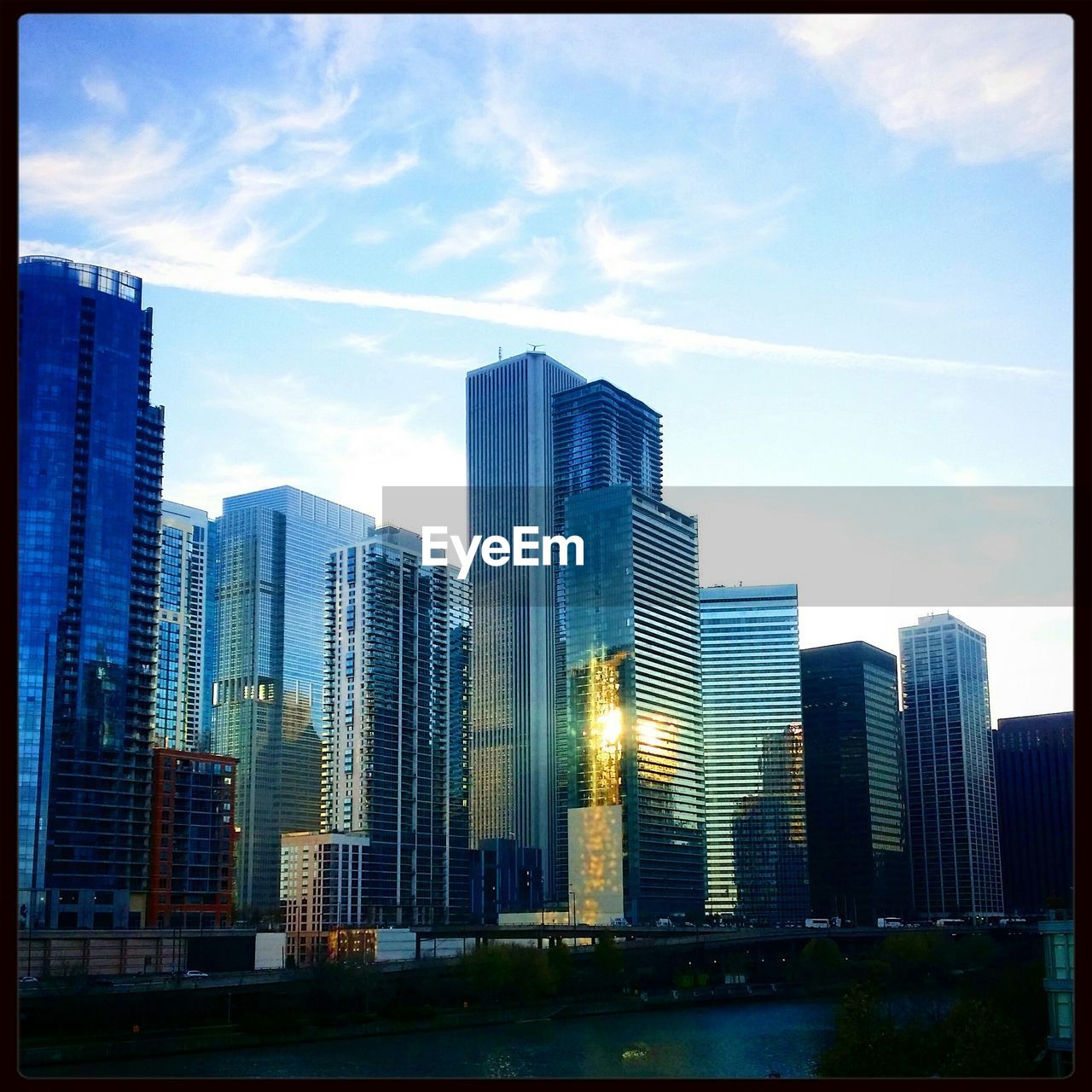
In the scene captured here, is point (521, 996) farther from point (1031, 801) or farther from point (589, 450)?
point (1031, 801)

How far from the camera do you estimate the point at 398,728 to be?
45344mm

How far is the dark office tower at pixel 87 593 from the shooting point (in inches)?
1153

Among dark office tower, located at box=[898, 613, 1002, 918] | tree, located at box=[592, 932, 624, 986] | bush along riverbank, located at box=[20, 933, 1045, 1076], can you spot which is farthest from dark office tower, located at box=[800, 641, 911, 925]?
tree, located at box=[592, 932, 624, 986]

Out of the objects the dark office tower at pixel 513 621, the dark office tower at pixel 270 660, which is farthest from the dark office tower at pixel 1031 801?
the dark office tower at pixel 270 660

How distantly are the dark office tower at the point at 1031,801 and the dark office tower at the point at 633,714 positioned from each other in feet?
62.5

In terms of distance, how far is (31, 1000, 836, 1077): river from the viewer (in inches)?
638

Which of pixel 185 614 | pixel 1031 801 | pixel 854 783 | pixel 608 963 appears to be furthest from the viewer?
pixel 1031 801

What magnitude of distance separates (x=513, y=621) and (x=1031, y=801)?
25546 millimetres

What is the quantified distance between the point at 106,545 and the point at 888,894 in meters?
37.7

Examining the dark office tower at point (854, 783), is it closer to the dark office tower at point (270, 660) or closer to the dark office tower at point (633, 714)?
the dark office tower at point (633, 714)

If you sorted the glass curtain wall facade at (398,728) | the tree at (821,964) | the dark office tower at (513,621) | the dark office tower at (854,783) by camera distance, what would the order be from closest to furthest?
the tree at (821,964) < the glass curtain wall facade at (398,728) < the dark office tower at (854,783) < the dark office tower at (513,621)

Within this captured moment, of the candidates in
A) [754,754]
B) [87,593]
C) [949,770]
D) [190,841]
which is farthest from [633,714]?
[87,593]
